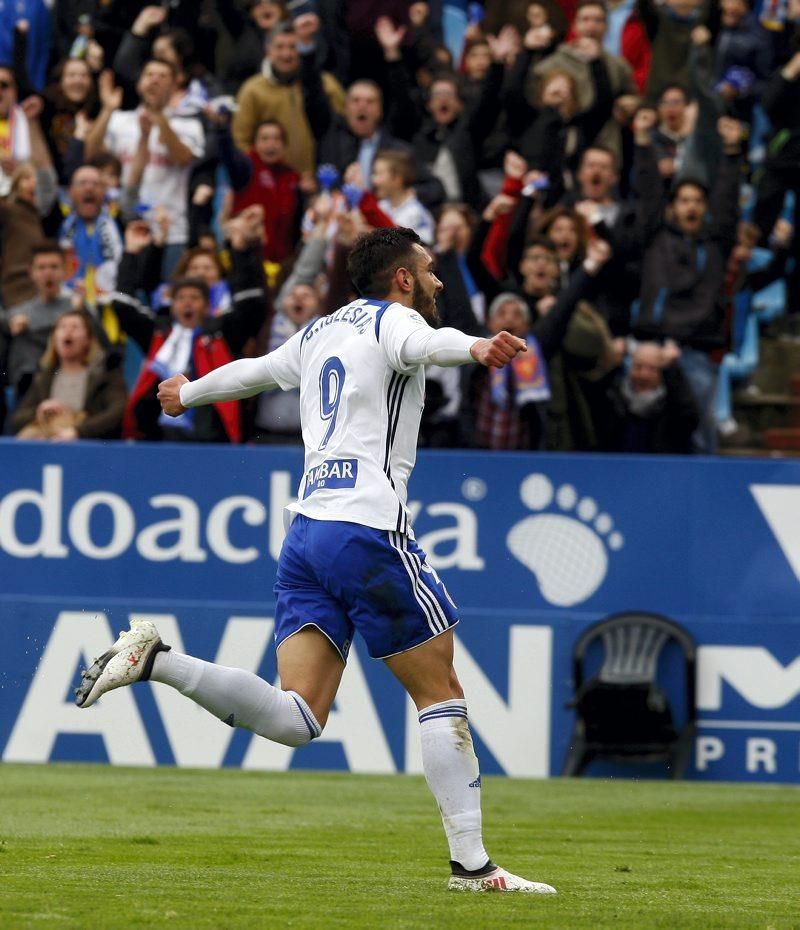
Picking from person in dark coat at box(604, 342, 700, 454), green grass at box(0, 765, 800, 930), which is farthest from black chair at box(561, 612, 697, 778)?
person in dark coat at box(604, 342, 700, 454)

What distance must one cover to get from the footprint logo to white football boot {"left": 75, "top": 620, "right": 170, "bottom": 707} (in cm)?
590

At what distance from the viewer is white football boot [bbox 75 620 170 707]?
538 cm

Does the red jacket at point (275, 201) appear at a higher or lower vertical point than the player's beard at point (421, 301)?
lower

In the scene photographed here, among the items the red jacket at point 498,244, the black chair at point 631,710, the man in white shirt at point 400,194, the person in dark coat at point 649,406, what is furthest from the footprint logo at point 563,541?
the man in white shirt at point 400,194

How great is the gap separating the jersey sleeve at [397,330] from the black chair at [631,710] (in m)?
5.61

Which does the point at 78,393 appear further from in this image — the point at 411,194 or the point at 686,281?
the point at 686,281

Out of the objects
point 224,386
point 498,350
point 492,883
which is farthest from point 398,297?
point 492,883

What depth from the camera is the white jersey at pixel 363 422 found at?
5.72m

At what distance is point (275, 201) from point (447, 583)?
3563 mm

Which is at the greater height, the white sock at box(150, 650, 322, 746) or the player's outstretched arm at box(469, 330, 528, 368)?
the player's outstretched arm at box(469, 330, 528, 368)

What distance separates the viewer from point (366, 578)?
18.6 ft

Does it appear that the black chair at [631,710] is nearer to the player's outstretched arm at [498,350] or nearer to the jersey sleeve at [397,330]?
the jersey sleeve at [397,330]

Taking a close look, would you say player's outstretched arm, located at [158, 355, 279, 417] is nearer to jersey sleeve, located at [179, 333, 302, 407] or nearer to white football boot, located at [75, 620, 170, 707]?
jersey sleeve, located at [179, 333, 302, 407]

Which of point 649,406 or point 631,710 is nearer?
point 631,710
